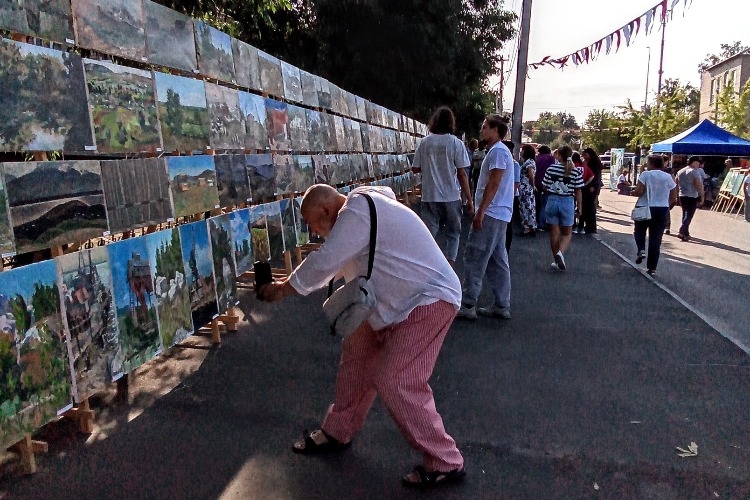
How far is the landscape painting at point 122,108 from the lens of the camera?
3.98 meters

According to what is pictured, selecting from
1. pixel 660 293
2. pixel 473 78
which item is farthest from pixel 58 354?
pixel 473 78

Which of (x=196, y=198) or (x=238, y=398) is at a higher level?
(x=196, y=198)

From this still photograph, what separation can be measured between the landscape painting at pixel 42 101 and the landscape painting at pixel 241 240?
2.21m

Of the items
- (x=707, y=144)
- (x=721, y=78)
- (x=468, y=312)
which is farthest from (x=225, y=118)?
(x=721, y=78)

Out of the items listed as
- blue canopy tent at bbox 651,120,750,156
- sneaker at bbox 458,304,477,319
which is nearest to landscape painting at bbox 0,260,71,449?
sneaker at bbox 458,304,477,319

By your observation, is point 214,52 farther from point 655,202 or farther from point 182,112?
point 655,202

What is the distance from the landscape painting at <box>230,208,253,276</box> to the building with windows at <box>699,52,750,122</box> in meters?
37.7

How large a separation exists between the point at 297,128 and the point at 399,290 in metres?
5.33

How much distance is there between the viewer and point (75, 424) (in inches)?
160

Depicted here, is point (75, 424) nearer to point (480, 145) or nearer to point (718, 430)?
point (718, 430)

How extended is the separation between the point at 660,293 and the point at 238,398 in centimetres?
572

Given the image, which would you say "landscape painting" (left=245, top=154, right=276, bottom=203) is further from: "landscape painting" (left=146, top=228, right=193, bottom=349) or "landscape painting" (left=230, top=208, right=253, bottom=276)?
"landscape painting" (left=146, top=228, right=193, bottom=349)

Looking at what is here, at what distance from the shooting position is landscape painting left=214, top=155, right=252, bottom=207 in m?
5.85

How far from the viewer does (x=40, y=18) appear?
11.5ft
